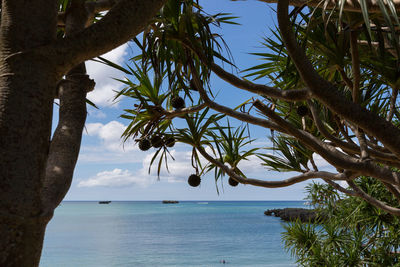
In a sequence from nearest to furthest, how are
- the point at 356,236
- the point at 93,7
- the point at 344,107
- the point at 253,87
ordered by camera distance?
the point at 93,7
the point at 344,107
the point at 253,87
the point at 356,236

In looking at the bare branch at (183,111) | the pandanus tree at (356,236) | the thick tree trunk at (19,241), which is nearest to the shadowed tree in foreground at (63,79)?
the thick tree trunk at (19,241)

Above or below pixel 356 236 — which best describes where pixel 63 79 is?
above

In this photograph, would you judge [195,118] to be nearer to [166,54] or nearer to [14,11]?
[166,54]

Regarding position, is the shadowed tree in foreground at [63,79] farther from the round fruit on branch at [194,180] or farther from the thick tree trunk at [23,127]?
the round fruit on branch at [194,180]

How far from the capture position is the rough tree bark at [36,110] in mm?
1007

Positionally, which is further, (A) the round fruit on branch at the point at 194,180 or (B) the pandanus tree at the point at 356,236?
(B) the pandanus tree at the point at 356,236

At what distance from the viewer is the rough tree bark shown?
1007 mm

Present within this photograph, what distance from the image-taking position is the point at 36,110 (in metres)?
1.08

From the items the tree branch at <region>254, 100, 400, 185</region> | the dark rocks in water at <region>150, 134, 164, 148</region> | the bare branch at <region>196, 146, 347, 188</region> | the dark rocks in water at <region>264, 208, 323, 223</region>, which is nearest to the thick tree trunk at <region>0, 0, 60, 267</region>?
the tree branch at <region>254, 100, 400, 185</region>

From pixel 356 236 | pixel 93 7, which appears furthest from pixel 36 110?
pixel 356 236

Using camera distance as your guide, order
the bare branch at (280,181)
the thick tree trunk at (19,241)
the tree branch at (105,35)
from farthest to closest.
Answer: the bare branch at (280,181), the tree branch at (105,35), the thick tree trunk at (19,241)

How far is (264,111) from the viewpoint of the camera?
243 cm

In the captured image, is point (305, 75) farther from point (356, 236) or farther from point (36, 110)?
point (356, 236)

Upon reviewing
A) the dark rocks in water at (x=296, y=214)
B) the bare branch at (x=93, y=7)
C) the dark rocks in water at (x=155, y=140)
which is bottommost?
the dark rocks in water at (x=155, y=140)
